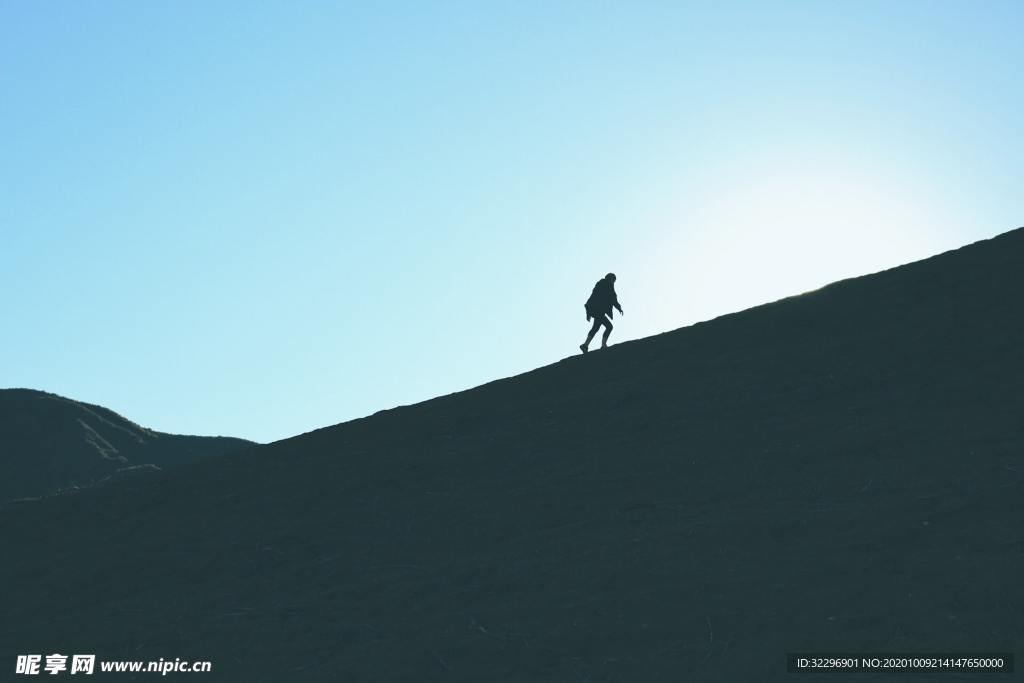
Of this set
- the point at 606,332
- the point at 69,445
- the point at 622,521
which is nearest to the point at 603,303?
the point at 606,332

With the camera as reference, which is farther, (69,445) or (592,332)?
(69,445)

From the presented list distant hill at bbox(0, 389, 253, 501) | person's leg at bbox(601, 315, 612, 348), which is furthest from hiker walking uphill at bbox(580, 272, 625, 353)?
distant hill at bbox(0, 389, 253, 501)

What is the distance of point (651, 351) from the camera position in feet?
90.9

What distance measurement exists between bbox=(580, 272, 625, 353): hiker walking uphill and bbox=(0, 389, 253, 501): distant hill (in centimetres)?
3110

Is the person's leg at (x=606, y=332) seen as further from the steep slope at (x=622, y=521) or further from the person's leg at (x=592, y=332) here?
the steep slope at (x=622, y=521)

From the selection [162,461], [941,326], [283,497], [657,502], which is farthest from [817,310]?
[162,461]

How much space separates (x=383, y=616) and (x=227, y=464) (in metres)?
11.7

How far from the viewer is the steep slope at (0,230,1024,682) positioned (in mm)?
13531

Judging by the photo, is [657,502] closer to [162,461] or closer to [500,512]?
A: [500,512]

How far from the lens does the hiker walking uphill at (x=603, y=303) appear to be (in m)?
29.5

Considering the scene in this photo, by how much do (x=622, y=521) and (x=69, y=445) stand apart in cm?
4804

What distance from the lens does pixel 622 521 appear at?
57.8 ft

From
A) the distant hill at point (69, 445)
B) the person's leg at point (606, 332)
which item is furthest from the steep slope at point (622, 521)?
the distant hill at point (69, 445)

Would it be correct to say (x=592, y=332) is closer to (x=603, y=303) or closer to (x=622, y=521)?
(x=603, y=303)
